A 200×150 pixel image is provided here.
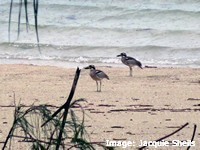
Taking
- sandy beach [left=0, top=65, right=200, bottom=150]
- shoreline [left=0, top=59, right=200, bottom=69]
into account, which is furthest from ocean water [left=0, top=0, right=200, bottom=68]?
sandy beach [left=0, top=65, right=200, bottom=150]

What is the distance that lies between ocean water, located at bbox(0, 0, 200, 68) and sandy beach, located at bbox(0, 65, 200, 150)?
1390mm

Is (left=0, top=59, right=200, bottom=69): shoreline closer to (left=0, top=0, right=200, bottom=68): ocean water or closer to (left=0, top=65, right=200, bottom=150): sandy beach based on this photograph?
(left=0, top=0, right=200, bottom=68): ocean water

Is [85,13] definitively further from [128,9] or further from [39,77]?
[39,77]

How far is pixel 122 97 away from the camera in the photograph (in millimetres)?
10398

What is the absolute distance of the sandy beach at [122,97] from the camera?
7.94m

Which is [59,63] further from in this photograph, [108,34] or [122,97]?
[122,97]

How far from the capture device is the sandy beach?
26.1 ft

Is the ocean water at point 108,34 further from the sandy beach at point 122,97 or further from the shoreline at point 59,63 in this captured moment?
the sandy beach at point 122,97

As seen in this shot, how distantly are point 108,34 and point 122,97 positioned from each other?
1090 centimetres

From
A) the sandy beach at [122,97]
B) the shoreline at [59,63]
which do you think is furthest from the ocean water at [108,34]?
the sandy beach at [122,97]

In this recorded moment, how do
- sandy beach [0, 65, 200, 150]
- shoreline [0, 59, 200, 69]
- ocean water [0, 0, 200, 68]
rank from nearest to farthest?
1. sandy beach [0, 65, 200, 150]
2. shoreline [0, 59, 200, 69]
3. ocean water [0, 0, 200, 68]

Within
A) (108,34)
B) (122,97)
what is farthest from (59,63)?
(122,97)

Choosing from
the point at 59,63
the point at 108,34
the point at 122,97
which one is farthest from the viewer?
the point at 108,34

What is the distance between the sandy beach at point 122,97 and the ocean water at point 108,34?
1.39 m
